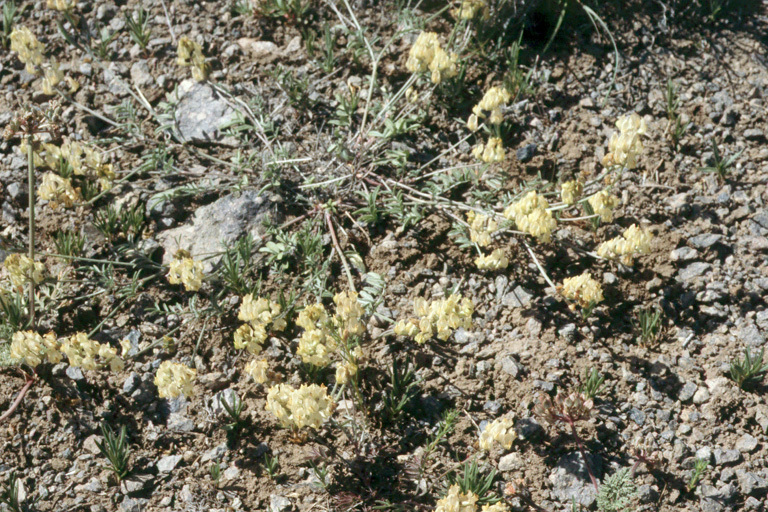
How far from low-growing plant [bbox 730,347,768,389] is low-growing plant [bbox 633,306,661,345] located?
39 centimetres

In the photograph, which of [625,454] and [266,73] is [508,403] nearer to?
[625,454]

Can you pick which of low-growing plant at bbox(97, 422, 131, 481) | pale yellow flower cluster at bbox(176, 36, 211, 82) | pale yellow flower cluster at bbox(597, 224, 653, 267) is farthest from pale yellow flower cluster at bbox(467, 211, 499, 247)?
low-growing plant at bbox(97, 422, 131, 481)

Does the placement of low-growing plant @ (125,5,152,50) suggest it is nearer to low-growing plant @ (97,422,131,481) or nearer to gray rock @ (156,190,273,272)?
gray rock @ (156,190,273,272)

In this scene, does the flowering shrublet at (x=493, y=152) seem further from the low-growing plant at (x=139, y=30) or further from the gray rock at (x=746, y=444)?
the low-growing plant at (x=139, y=30)

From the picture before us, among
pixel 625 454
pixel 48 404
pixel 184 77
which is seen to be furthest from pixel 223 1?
pixel 625 454

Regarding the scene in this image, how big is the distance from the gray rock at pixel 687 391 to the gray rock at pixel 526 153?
1620 millimetres

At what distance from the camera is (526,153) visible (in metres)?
4.55

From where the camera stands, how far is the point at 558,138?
4637 millimetres

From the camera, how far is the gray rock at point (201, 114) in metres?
4.68

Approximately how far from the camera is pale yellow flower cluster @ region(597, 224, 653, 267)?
3725mm

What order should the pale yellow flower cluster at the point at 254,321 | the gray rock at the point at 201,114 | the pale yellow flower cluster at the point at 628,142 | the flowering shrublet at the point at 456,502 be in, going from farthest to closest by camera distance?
the gray rock at the point at 201,114 < the pale yellow flower cluster at the point at 628,142 < the pale yellow flower cluster at the point at 254,321 < the flowering shrublet at the point at 456,502

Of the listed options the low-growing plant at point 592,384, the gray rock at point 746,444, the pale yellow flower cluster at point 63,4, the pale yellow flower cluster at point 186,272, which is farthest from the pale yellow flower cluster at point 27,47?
the gray rock at point 746,444

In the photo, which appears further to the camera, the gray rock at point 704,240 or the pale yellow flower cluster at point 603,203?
the gray rock at point 704,240

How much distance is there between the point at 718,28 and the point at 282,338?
360 cm
